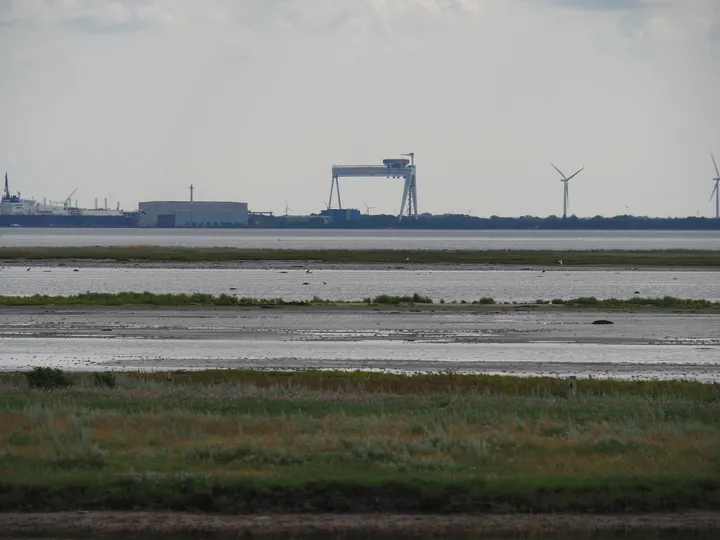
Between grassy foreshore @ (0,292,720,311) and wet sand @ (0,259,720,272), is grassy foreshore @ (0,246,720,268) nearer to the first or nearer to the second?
wet sand @ (0,259,720,272)

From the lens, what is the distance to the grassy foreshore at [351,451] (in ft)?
53.3

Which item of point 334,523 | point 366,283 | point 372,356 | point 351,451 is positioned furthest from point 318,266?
point 334,523

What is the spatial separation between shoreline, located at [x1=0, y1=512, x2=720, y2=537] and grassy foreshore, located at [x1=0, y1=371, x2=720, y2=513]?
283 mm

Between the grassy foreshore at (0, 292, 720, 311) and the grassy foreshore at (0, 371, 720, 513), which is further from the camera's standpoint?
the grassy foreshore at (0, 292, 720, 311)

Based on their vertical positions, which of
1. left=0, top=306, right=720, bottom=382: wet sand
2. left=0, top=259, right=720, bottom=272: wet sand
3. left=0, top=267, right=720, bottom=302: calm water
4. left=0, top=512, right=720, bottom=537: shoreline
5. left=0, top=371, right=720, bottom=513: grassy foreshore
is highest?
left=0, top=371, right=720, bottom=513: grassy foreshore

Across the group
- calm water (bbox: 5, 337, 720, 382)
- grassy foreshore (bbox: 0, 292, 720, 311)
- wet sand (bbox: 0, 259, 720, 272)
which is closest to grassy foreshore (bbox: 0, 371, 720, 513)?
calm water (bbox: 5, 337, 720, 382)

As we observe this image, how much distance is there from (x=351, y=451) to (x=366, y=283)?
68.4 m

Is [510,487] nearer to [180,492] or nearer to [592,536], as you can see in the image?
[592,536]

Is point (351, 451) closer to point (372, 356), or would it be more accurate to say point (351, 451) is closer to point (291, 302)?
point (372, 356)

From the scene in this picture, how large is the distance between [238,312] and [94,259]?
7330cm

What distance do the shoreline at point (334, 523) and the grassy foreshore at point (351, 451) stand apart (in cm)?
28

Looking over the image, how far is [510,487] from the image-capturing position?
16453 millimetres

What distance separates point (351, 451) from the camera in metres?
18.0

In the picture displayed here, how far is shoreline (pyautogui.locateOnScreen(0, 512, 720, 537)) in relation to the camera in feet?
50.2
